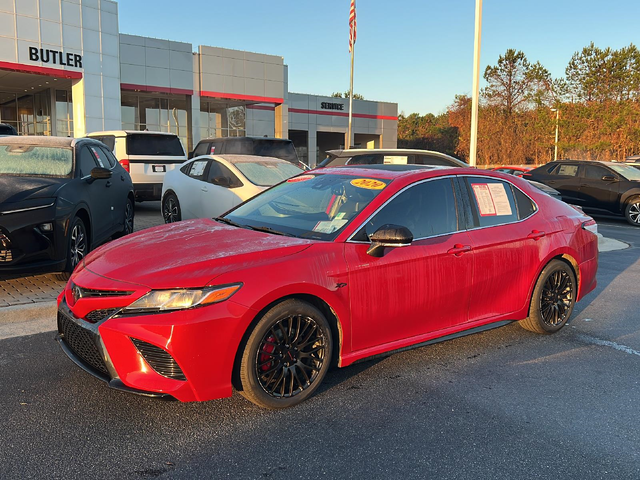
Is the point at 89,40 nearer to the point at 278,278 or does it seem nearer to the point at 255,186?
the point at 255,186

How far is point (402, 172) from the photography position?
15.3ft

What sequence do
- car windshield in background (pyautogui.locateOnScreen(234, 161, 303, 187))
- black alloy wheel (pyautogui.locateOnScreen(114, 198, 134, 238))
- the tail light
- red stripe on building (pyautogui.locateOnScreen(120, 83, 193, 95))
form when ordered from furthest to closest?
red stripe on building (pyautogui.locateOnScreen(120, 83, 193, 95))
car windshield in background (pyautogui.locateOnScreen(234, 161, 303, 187))
black alloy wheel (pyautogui.locateOnScreen(114, 198, 134, 238))
the tail light

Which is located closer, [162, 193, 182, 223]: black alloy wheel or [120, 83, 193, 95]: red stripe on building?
[162, 193, 182, 223]: black alloy wheel

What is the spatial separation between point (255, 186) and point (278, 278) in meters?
5.91

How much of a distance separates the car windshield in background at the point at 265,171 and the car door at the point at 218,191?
10.0 inches

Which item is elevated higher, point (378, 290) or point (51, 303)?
point (378, 290)

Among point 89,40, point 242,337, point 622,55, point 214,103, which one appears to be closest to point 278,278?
point 242,337

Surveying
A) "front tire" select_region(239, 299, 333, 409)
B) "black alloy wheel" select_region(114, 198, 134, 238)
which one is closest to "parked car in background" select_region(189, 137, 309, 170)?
"black alloy wheel" select_region(114, 198, 134, 238)

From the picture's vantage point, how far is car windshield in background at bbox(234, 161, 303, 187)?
9.55 meters

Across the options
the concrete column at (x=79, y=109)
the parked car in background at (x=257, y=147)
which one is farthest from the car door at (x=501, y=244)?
the concrete column at (x=79, y=109)

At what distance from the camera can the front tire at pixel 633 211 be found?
15.2 m

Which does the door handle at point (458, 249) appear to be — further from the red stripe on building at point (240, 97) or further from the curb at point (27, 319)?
the red stripe on building at point (240, 97)

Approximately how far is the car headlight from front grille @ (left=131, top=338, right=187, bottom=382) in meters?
0.19

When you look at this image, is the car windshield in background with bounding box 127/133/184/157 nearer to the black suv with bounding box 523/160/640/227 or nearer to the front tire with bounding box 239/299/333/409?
the black suv with bounding box 523/160/640/227
